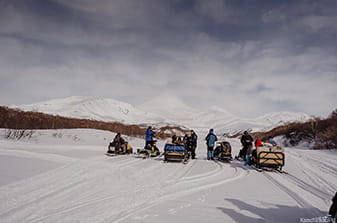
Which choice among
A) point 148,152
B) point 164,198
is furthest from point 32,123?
point 164,198

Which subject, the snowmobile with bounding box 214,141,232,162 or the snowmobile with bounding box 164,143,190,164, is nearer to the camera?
the snowmobile with bounding box 164,143,190,164

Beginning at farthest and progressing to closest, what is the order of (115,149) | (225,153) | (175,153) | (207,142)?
(207,142) → (115,149) → (225,153) → (175,153)

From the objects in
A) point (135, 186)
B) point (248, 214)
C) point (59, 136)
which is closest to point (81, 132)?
point (59, 136)

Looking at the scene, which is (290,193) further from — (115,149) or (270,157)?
(115,149)

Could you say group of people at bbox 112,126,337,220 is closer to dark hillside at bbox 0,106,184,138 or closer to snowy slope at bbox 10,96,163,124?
dark hillside at bbox 0,106,184,138

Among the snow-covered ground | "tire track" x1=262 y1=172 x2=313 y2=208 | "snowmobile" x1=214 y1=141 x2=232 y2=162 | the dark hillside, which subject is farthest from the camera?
the dark hillside

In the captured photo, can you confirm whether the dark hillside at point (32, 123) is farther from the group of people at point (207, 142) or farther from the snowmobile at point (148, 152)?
the snowmobile at point (148, 152)

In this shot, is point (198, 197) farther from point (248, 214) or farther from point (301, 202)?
point (301, 202)

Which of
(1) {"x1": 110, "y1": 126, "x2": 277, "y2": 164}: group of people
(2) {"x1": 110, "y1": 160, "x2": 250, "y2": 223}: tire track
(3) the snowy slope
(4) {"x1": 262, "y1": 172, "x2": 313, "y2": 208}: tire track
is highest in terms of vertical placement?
(3) the snowy slope

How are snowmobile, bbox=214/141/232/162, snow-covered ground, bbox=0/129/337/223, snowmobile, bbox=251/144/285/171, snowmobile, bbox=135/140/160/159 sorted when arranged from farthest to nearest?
1. snowmobile, bbox=135/140/160/159
2. snowmobile, bbox=214/141/232/162
3. snowmobile, bbox=251/144/285/171
4. snow-covered ground, bbox=0/129/337/223

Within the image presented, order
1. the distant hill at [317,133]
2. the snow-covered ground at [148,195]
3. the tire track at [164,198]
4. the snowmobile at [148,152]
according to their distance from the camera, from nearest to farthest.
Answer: the tire track at [164,198], the snow-covered ground at [148,195], the snowmobile at [148,152], the distant hill at [317,133]

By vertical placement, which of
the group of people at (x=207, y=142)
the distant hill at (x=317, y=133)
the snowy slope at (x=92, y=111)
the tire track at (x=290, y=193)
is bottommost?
the tire track at (x=290, y=193)

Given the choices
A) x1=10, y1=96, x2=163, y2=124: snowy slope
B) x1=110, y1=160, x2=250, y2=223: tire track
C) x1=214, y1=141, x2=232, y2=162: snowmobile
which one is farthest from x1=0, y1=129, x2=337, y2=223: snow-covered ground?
x1=10, y1=96, x2=163, y2=124: snowy slope

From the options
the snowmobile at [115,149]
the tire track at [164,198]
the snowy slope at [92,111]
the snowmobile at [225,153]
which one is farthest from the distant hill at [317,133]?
the snowy slope at [92,111]
